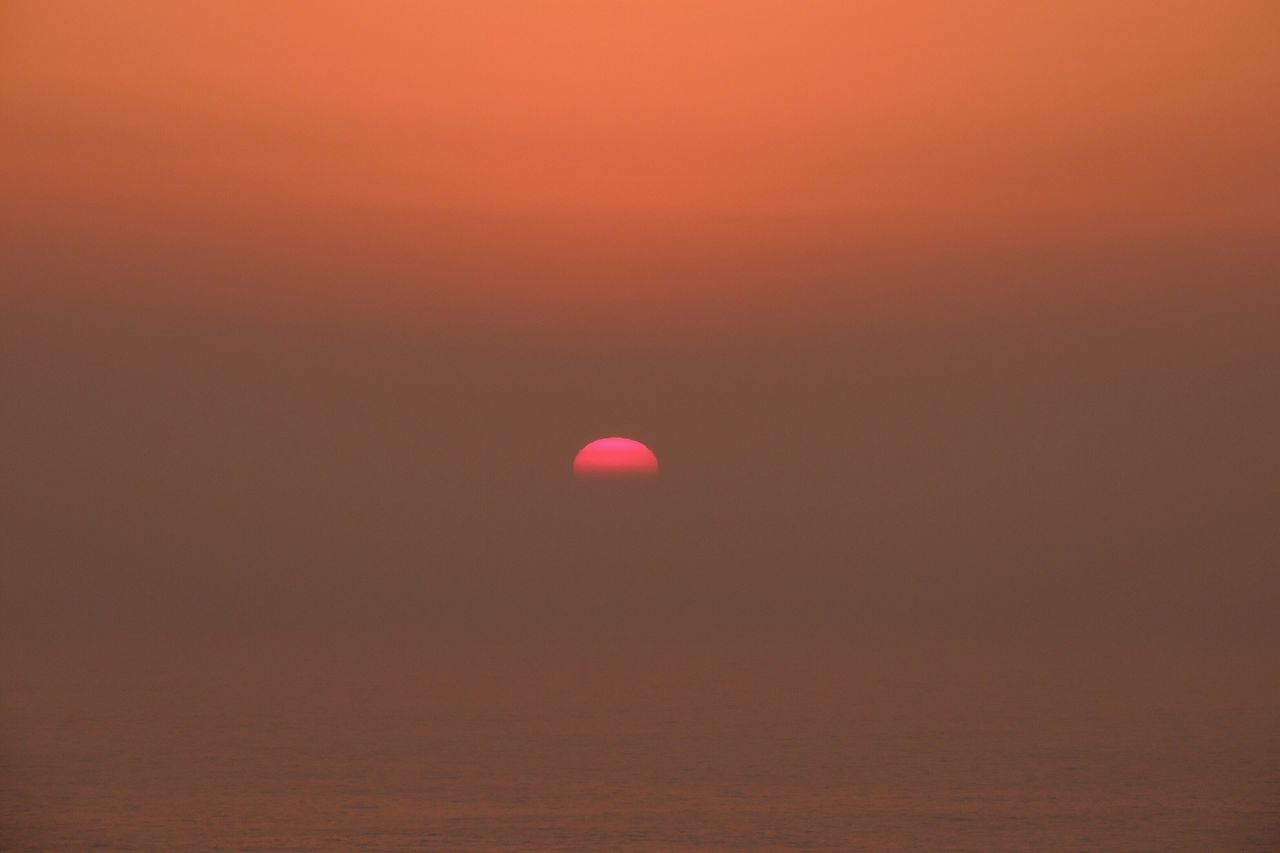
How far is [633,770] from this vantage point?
Result: 11725cm

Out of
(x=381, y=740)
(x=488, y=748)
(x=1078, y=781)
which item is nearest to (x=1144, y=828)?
(x=1078, y=781)

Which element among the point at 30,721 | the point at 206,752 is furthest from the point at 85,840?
the point at 30,721

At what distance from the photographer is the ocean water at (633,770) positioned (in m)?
90.2

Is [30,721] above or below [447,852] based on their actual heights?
above

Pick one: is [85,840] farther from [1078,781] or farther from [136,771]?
[1078,781]

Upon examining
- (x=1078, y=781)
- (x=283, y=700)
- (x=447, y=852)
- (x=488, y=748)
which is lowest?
(x=447, y=852)

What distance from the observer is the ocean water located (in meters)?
90.2

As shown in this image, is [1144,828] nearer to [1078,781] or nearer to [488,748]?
[1078,781]

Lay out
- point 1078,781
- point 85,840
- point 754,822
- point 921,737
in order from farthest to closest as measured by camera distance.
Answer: point 921,737 → point 1078,781 → point 754,822 → point 85,840

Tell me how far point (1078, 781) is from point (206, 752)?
75689 millimetres

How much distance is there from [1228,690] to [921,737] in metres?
77.5

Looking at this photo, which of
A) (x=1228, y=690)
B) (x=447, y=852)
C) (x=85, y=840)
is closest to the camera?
(x=447, y=852)

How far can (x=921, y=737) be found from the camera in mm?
135375

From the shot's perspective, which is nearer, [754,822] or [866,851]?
[866,851]
